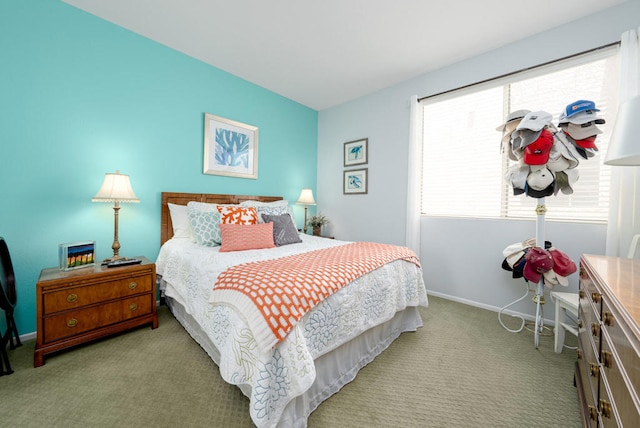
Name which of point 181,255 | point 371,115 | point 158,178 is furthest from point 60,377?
point 371,115

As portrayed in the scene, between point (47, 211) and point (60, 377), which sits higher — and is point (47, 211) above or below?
Result: above

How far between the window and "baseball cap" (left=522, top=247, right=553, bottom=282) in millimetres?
768

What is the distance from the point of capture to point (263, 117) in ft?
11.7

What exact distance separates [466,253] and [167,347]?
306 cm

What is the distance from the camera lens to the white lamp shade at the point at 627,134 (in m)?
0.94

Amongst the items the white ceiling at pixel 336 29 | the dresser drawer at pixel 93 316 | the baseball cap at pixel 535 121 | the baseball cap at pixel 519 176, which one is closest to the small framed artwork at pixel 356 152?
the white ceiling at pixel 336 29

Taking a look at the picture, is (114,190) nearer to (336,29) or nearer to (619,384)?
(336,29)

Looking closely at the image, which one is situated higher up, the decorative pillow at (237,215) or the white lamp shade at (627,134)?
the white lamp shade at (627,134)

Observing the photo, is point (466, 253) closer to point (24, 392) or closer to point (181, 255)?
point (181, 255)

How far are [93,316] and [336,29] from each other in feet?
10.3

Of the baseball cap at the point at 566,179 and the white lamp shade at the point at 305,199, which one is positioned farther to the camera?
the white lamp shade at the point at 305,199

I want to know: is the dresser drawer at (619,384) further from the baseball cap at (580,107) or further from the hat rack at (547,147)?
the baseball cap at (580,107)

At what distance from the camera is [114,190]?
6.81 feet

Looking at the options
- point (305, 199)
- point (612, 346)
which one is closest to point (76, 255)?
point (305, 199)
